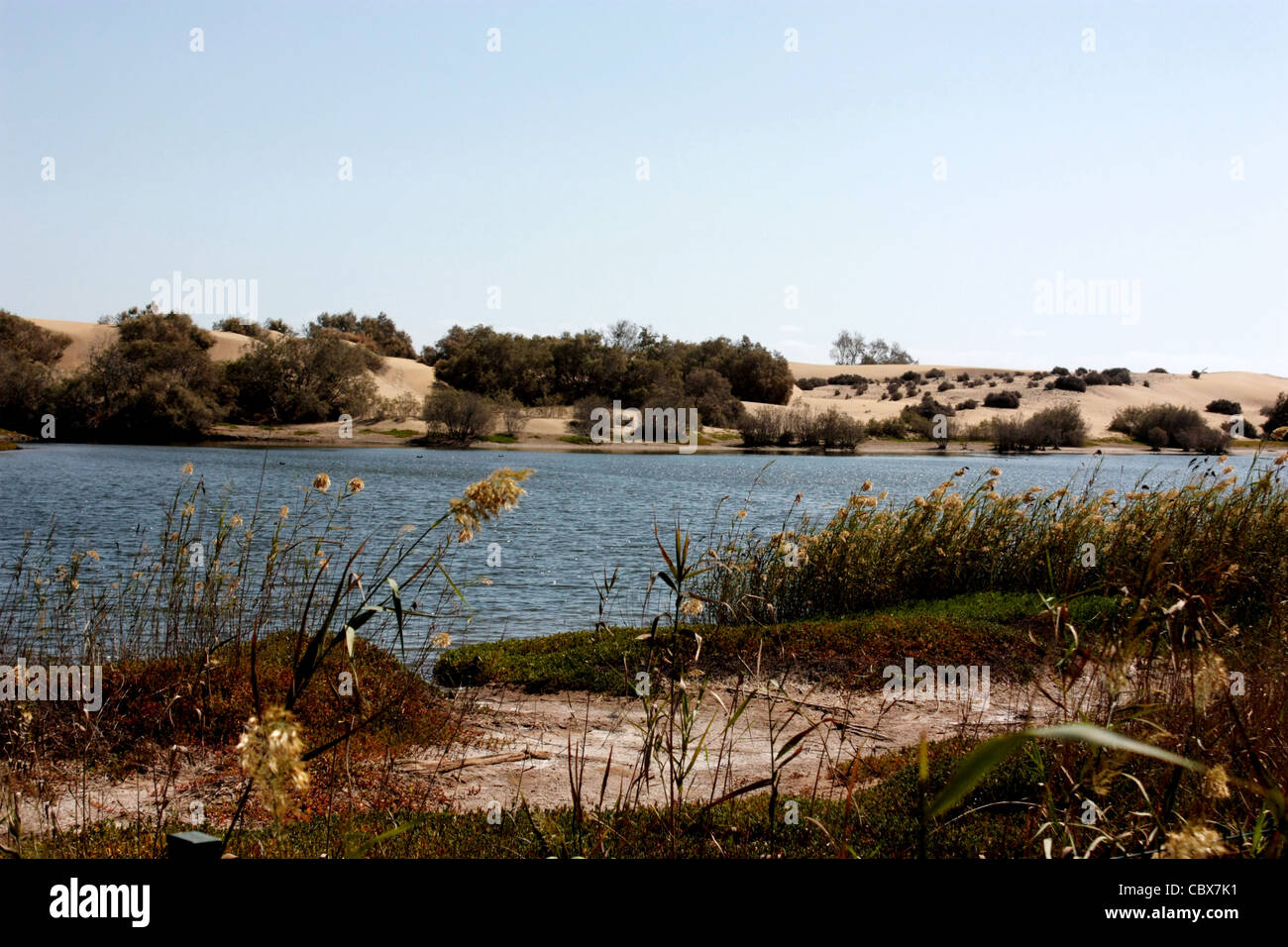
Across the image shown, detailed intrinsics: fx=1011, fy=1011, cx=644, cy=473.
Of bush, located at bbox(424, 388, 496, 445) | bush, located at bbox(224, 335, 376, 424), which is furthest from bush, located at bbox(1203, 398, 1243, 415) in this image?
bush, located at bbox(224, 335, 376, 424)

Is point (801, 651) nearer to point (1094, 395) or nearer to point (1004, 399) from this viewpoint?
point (1004, 399)

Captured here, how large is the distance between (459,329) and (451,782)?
76.7m

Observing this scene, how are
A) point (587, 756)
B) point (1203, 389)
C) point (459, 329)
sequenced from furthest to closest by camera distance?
point (1203, 389) < point (459, 329) < point (587, 756)

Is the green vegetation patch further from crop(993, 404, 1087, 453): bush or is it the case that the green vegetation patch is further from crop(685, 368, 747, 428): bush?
crop(993, 404, 1087, 453): bush

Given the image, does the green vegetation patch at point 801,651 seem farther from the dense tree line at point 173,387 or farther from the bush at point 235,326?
the bush at point 235,326

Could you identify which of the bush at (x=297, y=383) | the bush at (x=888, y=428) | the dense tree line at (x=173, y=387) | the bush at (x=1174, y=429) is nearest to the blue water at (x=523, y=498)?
the dense tree line at (x=173, y=387)

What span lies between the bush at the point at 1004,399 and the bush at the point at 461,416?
1407 inches

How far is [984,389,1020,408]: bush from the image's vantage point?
67500 mm

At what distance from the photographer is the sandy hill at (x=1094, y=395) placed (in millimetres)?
67250

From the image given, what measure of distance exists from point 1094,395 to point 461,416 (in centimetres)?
4895

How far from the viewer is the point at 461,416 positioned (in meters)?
49.2

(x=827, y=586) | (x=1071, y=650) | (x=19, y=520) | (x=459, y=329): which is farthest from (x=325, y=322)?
(x=1071, y=650)
